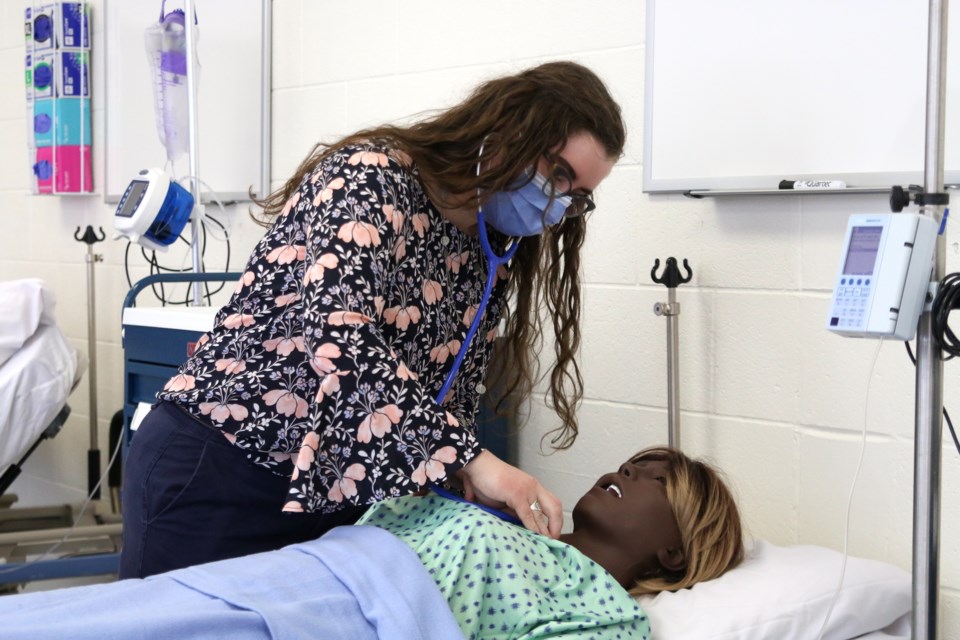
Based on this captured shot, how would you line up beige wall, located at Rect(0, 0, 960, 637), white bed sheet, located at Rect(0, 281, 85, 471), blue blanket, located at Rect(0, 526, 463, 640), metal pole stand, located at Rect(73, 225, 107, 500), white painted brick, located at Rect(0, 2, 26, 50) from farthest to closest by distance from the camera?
white painted brick, located at Rect(0, 2, 26, 50)
metal pole stand, located at Rect(73, 225, 107, 500)
white bed sheet, located at Rect(0, 281, 85, 471)
beige wall, located at Rect(0, 0, 960, 637)
blue blanket, located at Rect(0, 526, 463, 640)

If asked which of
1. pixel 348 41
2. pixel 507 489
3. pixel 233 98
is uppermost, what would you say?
pixel 348 41

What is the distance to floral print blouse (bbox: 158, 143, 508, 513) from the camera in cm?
134

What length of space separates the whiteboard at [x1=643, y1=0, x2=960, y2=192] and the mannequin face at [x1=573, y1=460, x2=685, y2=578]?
67 centimetres

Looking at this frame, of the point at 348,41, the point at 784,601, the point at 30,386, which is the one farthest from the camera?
the point at 348,41

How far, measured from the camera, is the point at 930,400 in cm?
126

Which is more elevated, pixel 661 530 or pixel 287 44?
pixel 287 44

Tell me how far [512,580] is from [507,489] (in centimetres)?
12

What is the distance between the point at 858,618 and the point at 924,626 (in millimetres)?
306

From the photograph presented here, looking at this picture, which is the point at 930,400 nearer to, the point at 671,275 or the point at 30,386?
the point at 671,275

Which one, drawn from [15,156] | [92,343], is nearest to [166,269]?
[92,343]

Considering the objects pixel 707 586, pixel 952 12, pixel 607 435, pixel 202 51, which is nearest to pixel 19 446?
pixel 202 51

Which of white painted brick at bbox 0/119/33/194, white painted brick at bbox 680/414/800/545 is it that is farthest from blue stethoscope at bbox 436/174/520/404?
white painted brick at bbox 0/119/33/194

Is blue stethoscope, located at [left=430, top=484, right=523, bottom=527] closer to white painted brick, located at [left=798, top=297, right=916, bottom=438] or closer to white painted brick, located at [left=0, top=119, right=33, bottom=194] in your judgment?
white painted brick, located at [left=798, top=297, right=916, bottom=438]

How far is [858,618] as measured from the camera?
160cm
